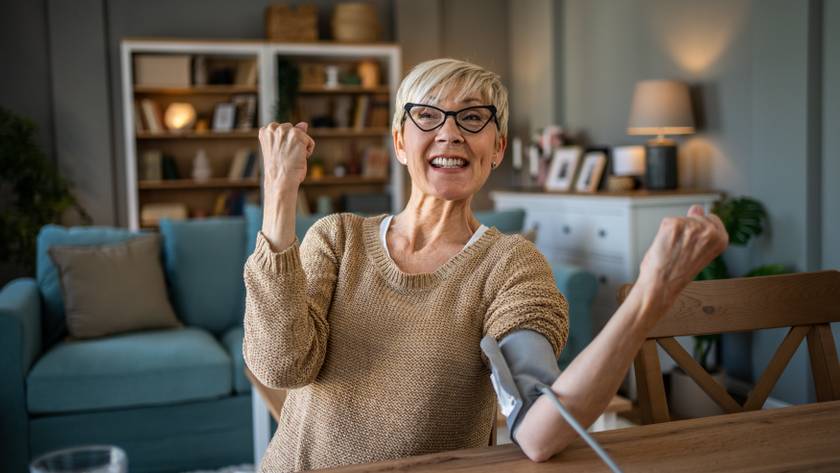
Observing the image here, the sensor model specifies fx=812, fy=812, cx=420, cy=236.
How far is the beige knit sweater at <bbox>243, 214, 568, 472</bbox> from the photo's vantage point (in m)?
1.13

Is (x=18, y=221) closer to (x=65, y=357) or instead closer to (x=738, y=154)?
(x=65, y=357)

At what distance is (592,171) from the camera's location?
15.8ft

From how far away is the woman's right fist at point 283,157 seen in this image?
1085 millimetres

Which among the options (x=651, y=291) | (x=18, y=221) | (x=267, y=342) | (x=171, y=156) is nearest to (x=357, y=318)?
(x=267, y=342)

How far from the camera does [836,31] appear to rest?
3307 millimetres

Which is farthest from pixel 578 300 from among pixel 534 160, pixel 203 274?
pixel 534 160

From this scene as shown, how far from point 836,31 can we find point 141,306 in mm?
3121

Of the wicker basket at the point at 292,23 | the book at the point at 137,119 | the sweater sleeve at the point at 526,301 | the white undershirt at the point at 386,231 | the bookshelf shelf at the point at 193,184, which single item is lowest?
the sweater sleeve at the point at 526,301

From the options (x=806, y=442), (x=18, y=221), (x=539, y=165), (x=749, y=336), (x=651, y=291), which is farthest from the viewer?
(x=539, y=165)

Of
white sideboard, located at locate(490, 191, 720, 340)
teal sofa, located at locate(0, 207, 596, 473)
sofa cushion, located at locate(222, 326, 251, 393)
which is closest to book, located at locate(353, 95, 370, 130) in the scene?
white sideboard, located at locate(490, 191, 720, 340)

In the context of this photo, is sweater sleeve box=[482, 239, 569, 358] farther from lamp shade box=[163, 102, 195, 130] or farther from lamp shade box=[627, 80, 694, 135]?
lamp shade box=[163, 102, 195, 130]

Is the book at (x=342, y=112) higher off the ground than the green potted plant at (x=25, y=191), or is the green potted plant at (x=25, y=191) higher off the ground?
the book at (x=342, y=112)

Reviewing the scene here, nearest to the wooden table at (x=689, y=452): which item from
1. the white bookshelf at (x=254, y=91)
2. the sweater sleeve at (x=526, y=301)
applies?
the sweater sleeve at (x=526, y=301)

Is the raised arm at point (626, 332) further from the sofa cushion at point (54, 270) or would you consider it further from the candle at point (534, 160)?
the candle at point (534, 160)
